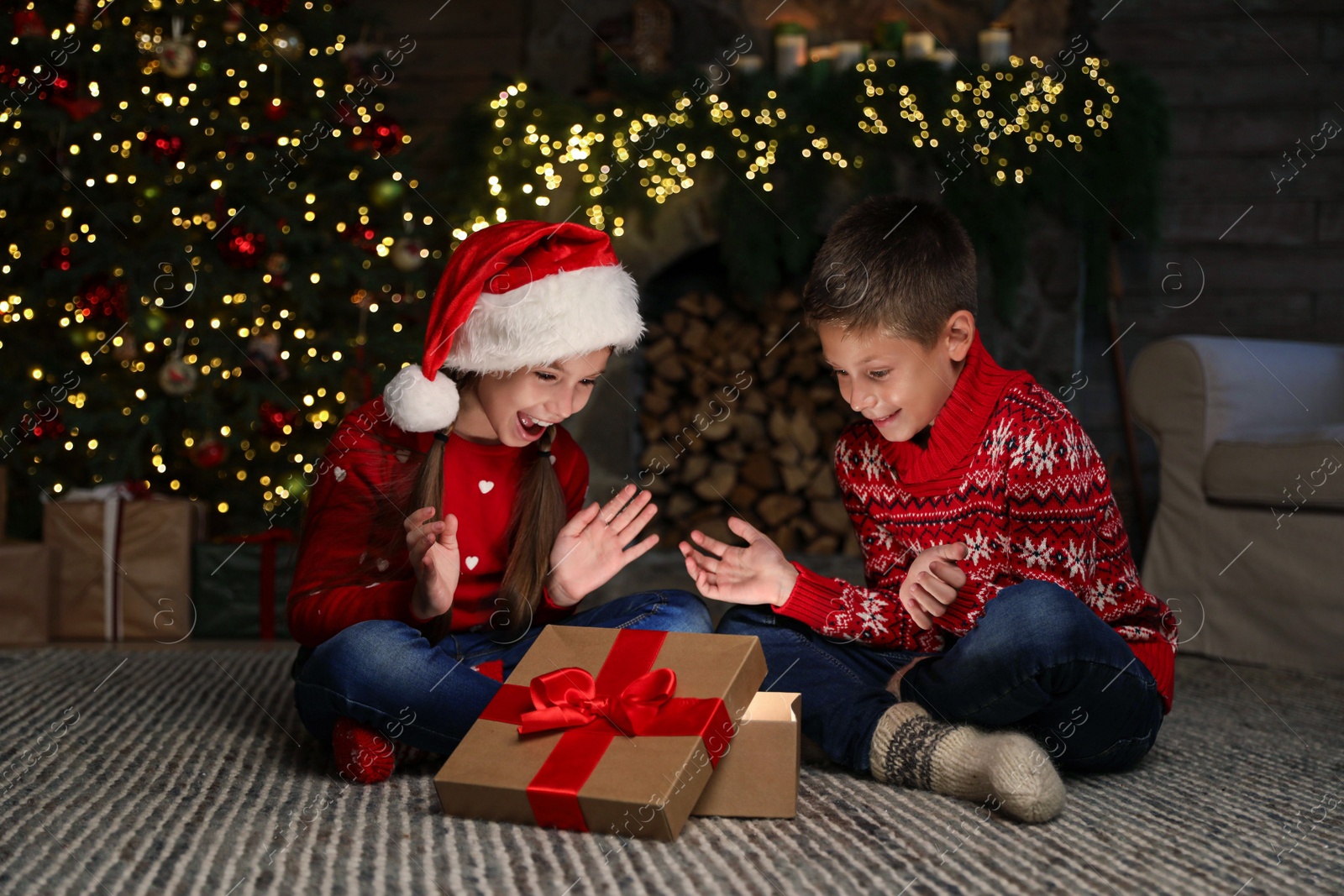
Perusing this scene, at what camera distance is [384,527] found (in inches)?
47.7

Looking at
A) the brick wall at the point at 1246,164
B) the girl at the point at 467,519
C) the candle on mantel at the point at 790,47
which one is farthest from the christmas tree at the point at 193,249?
the brick wall at the point at 1246,164

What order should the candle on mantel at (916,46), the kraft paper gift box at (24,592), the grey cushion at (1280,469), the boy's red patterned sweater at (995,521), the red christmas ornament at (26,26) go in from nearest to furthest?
1. the boy's red patterned sweater at (995,521)
2. the grey cushion at (1280,469)
3. the kraft paper gift box at (24,592)
4. the red christmas ornament at (26,26)
5. the candle on mantel at (916,46)

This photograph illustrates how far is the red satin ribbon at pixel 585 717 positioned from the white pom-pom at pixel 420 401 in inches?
12.4

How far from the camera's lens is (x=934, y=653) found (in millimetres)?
1266

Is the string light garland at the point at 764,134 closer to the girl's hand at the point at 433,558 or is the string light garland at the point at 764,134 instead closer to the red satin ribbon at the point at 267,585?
the red satin ribbon at the point at 267,585

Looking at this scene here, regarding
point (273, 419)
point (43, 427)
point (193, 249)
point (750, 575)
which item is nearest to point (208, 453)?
point (273, 419)

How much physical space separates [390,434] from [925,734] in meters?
0.68

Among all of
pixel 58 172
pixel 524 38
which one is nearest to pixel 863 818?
pixel 58 172

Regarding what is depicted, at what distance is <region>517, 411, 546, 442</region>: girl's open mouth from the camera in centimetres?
122

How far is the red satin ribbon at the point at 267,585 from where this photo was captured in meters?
2.36

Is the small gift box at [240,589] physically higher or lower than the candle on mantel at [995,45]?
lower

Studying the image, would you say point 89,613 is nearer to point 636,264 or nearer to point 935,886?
point 636,264

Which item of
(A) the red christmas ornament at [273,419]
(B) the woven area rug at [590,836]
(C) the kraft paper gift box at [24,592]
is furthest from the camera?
(A) the red christmas ornament at [273,419]

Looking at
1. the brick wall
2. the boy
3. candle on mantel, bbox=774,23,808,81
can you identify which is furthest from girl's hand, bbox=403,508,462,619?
the brick wall
